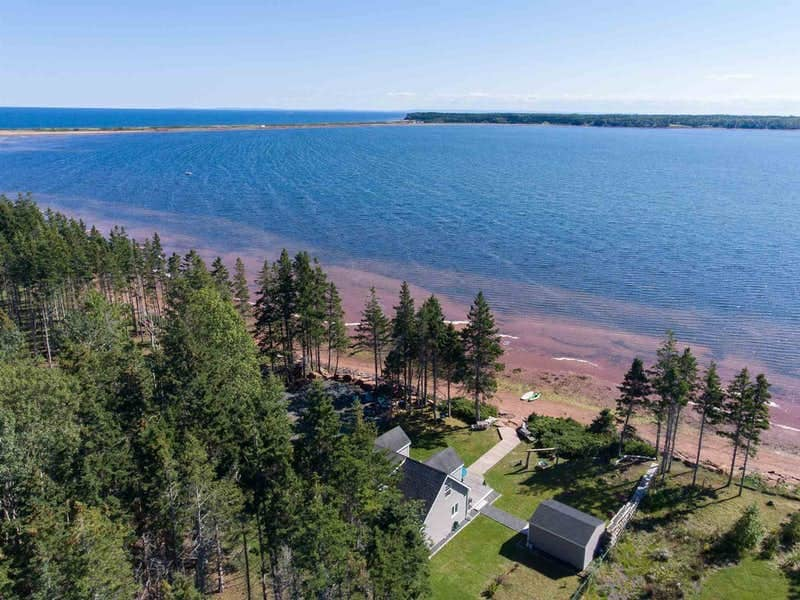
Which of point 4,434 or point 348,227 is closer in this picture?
point 4,434

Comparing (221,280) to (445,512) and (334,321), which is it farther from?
(445,512)

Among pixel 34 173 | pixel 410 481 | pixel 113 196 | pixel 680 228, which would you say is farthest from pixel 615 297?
pixel 34 173

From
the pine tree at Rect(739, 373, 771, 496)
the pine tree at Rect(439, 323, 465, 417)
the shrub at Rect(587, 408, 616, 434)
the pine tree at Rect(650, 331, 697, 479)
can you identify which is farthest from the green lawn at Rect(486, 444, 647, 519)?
the pine tree at Rect(439, 323, 465, 417)

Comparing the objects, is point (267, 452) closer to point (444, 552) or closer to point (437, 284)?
point (444, 552)

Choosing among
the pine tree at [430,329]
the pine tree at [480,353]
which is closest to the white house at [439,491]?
the pine tree at [480,353]

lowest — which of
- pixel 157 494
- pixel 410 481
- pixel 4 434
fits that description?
pixel 410 481
